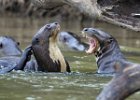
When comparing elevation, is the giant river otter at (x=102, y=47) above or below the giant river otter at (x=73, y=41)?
above

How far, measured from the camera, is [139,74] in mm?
3762

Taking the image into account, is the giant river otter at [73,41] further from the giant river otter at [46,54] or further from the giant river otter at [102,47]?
the giant river otter at [46,54]

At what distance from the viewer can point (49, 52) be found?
735cm

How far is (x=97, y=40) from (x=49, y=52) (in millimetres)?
670

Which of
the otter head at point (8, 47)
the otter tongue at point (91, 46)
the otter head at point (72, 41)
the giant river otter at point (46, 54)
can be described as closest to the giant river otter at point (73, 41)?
A: the otter head at point (72, 41)

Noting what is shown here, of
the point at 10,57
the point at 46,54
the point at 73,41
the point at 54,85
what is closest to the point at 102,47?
the point at 46,54

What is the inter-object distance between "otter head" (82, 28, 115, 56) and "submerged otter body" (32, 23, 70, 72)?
42 cm

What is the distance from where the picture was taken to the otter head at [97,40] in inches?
296

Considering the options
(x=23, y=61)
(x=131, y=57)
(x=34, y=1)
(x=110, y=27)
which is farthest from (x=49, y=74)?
(x=110, y=27)

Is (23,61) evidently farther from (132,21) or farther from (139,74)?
(139,74)

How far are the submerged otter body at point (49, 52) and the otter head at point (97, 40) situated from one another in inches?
16.6

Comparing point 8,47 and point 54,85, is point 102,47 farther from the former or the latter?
point 8,47

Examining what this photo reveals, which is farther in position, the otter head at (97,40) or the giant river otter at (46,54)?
the otter head at (97,40)

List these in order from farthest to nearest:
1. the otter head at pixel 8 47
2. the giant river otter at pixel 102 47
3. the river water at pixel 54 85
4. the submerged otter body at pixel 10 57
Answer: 1. the otter head at pixel 8 47
2. the giant river otter at pixel 102 47
3. the submerged otter body at pixel 10 57
4. the river water at pixel 54 85
